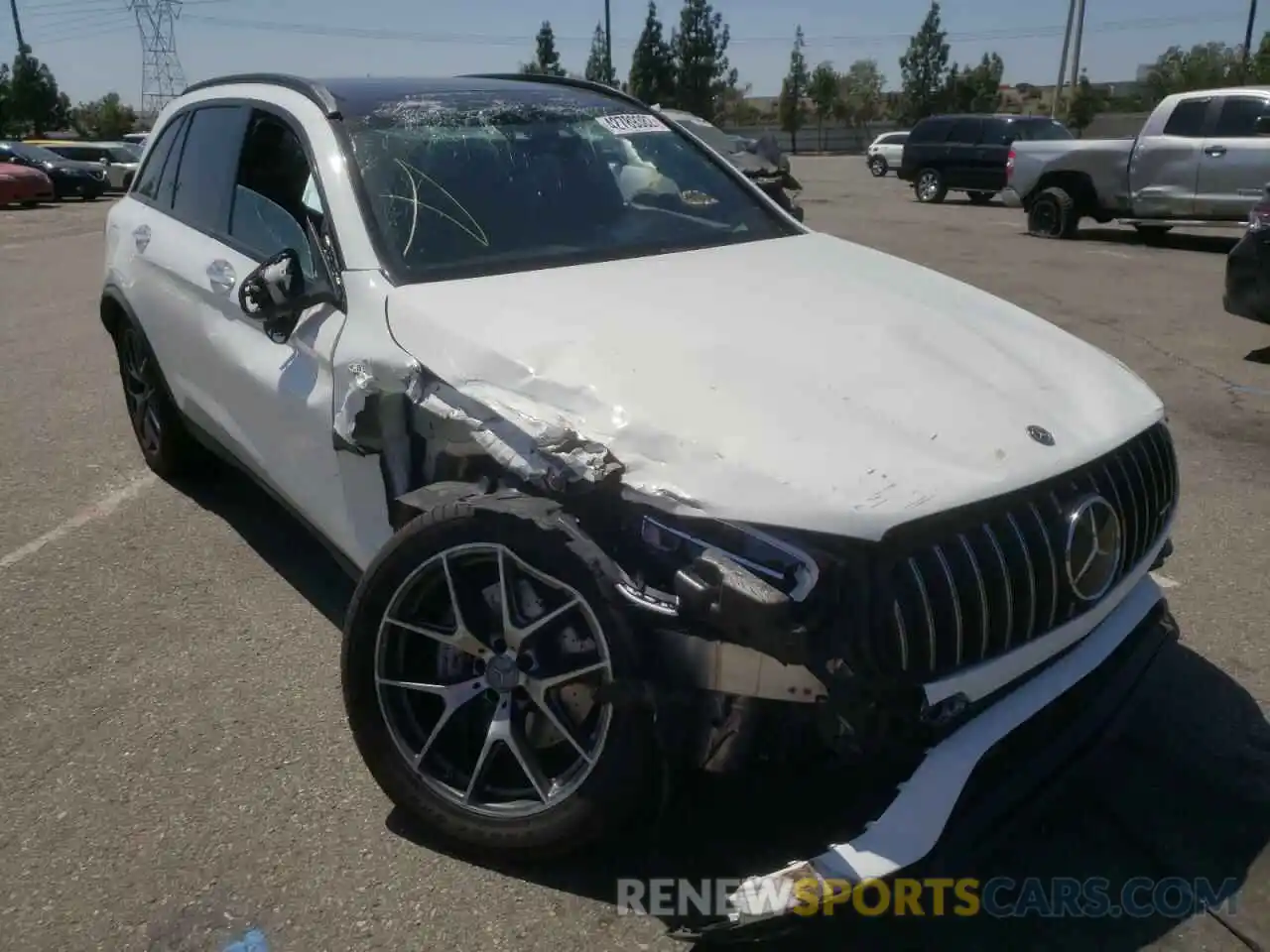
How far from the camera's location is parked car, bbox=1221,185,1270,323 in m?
7.45

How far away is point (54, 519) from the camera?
16.3 ft

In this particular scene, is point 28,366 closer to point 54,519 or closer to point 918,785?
point 54,519

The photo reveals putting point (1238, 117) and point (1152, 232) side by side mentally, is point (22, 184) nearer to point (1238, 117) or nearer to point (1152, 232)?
point (1152, 232)

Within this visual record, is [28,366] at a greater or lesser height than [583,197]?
lesser

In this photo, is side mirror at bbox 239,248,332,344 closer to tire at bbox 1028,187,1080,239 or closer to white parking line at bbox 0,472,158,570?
white parking line at bbox 0,472,158,570

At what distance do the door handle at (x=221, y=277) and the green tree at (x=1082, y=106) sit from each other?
4999 centimetres

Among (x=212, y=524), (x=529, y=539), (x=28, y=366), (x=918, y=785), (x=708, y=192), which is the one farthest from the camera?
(x=28, y=366)

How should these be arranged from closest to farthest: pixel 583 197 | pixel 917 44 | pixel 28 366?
pixel 583 197
pixel 28 366
pixel 917 44

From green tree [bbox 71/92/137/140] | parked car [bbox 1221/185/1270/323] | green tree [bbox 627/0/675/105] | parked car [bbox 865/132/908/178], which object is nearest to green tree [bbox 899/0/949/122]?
green tree [bbox 627/0/675/105]

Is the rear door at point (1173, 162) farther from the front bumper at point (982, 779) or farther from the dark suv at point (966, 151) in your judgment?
the front bumper at point (982, 779)

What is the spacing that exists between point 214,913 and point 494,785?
2.29 ft

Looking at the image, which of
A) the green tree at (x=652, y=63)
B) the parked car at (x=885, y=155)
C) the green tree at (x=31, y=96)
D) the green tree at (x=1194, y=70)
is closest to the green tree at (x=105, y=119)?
the green tree at (x=31, y=96)

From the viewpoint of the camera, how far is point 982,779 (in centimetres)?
226

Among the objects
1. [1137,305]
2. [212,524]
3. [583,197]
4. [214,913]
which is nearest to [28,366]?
[212,524]
